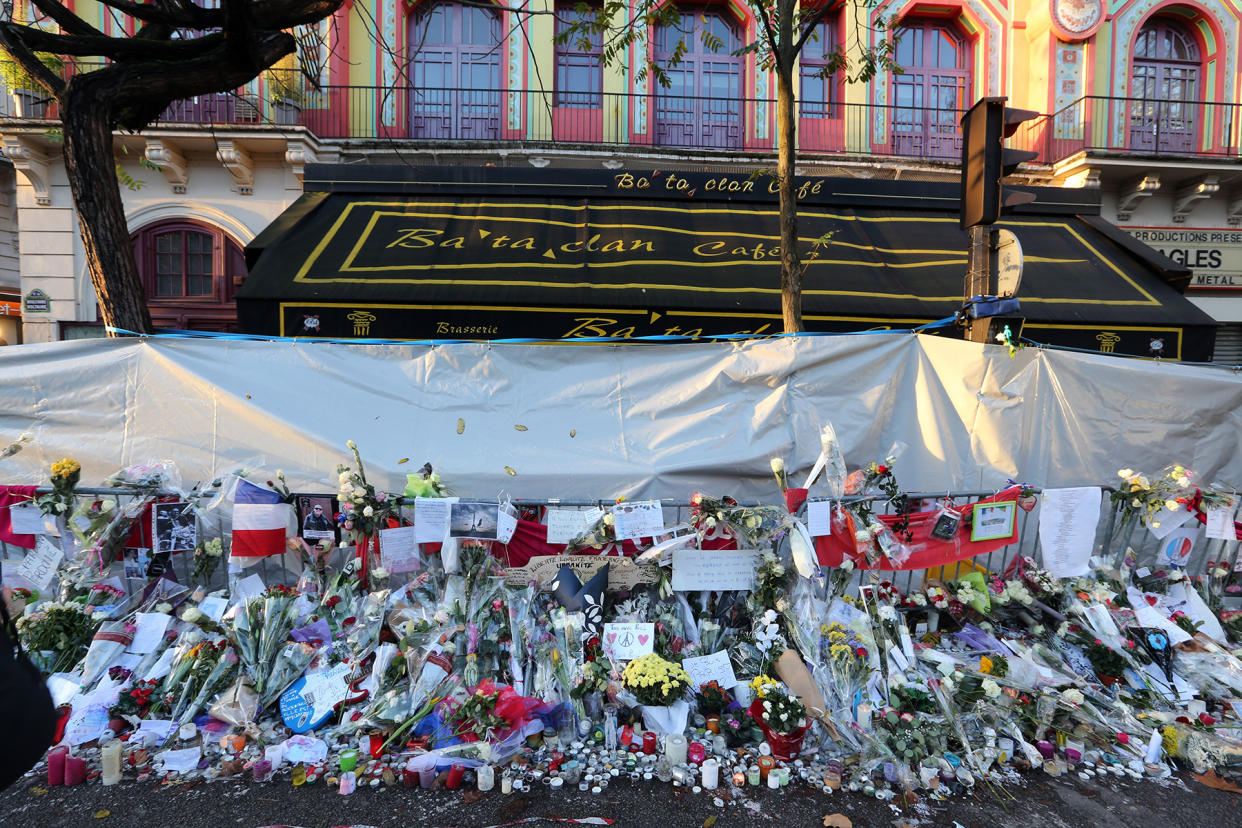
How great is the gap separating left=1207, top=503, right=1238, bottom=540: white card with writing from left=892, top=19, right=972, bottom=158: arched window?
9005 mm

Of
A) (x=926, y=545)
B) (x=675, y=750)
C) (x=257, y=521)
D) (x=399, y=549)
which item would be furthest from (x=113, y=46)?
(x=926, y=545)

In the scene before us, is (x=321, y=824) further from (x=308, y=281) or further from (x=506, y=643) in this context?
(x=308, y=281)

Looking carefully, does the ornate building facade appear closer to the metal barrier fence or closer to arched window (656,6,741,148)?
arched window (656,6,741,148)

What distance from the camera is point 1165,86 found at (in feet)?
39.1

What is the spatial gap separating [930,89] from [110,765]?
14.2m

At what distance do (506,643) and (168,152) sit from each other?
10605mm

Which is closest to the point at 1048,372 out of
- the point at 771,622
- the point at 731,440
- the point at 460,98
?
the point at 731,440

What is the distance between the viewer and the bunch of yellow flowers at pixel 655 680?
3369mm

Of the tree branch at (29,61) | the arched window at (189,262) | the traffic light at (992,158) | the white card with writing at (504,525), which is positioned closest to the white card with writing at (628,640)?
the white card with writing at (504,525)

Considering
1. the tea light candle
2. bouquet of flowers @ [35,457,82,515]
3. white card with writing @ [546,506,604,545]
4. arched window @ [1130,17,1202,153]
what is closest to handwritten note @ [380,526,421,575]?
white card with writing @ [546,506,604,545]

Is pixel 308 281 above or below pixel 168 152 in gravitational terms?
below

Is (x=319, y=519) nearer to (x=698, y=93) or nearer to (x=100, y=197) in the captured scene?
(x=100, y=197)

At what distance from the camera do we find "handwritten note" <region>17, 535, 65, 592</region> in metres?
4.03

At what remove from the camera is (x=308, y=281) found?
753 centimetres
